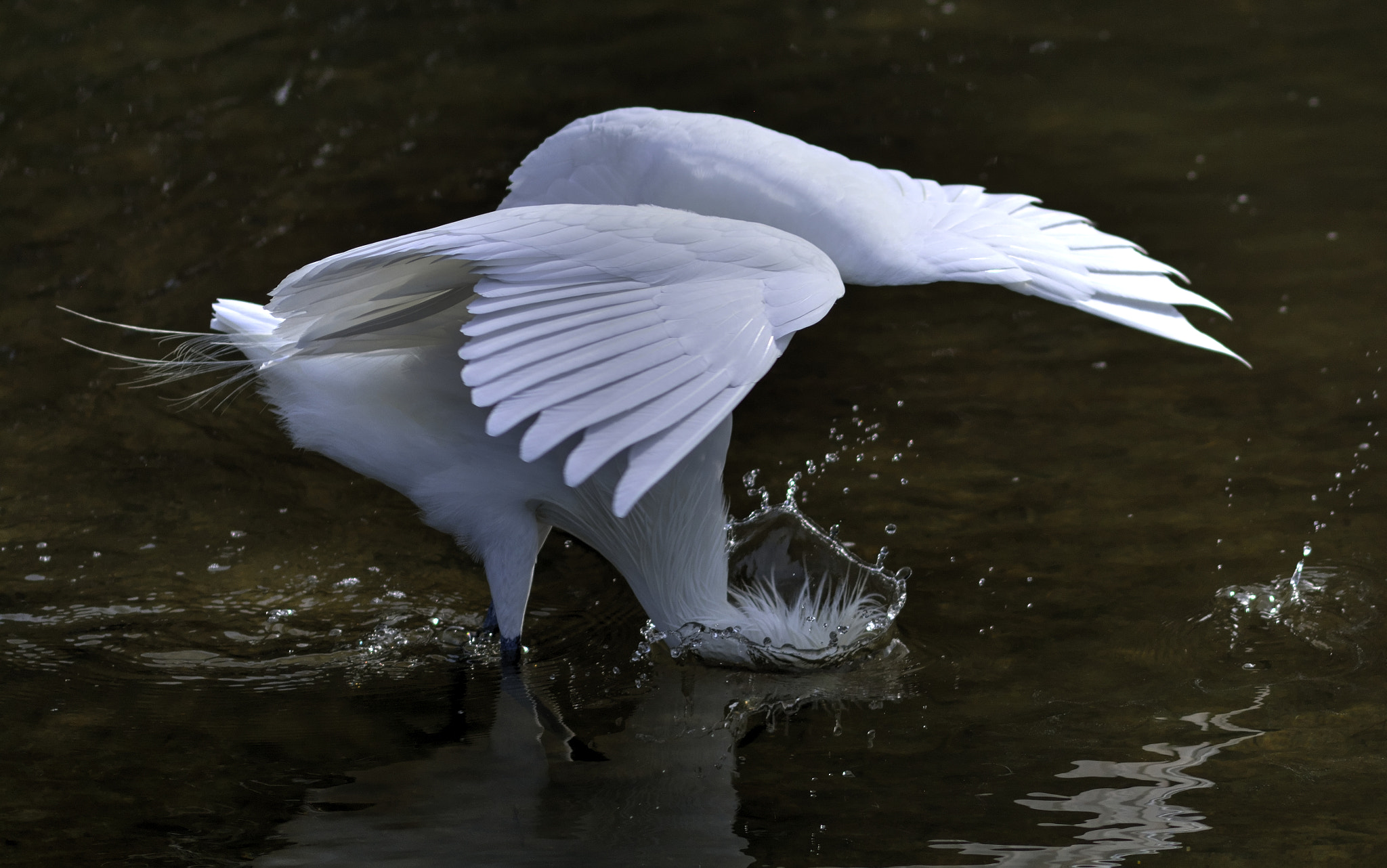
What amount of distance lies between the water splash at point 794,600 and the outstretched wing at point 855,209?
0.59 metres

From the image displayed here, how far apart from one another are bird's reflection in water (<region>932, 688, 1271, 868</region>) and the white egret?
58cm

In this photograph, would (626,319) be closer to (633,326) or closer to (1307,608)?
(633,326)

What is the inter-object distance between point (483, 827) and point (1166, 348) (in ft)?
8.72

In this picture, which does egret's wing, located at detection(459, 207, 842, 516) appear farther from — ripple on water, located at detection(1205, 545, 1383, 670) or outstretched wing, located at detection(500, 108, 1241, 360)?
ripple on water, located at detection(1205, 545, 1383, 670)

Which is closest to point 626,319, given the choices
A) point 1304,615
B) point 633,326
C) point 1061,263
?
point 633,326

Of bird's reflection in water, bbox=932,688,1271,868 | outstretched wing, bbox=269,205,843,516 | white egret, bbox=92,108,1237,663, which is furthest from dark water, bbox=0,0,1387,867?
outstretched wing, bbox=269,205,843,516

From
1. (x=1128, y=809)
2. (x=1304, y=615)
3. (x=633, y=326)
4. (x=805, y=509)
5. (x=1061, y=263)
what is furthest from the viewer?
(x=805, y=509)

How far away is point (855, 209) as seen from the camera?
266 centimetres

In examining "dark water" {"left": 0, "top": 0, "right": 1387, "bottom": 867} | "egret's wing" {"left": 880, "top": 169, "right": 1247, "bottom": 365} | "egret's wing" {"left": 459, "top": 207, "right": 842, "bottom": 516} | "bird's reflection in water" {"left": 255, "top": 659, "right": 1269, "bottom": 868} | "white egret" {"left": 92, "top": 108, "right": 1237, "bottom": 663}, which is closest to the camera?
"egret's wing" {"left": 459, "top": 207, "right": 842, "bottom": 516}

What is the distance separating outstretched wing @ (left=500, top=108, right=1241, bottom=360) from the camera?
2520 mm

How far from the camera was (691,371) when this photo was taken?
1.98 meters

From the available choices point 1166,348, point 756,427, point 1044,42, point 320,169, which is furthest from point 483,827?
point 1044,42

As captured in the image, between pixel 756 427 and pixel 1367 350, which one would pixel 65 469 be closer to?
pixel 756 427

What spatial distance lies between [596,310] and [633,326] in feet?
0.23
